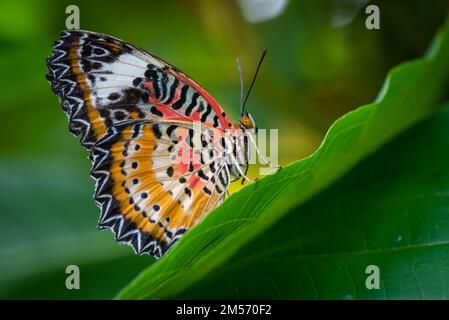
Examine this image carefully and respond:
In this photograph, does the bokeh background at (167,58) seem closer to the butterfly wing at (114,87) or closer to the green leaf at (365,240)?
the butterfly wing at (114,87)

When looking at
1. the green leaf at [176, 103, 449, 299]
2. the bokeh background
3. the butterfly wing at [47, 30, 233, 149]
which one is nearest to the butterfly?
the butterfly wing at [47, 30, 233, 149]

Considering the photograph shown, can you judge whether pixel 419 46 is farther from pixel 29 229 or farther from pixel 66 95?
pixel 29 229

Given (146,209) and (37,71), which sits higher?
→ (37,71)

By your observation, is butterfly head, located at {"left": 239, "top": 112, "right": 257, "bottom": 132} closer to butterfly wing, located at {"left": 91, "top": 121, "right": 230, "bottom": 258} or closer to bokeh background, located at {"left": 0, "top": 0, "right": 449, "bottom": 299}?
butterfly wing, located at {"left": 91, "top": 121, "right": 230, "bottom": 258}

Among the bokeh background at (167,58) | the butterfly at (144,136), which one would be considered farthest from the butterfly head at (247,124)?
the bokeh background at (167,58)

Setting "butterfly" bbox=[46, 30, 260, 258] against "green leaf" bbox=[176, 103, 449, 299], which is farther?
"butterfly" bbox=[46, 30, 260, 258]

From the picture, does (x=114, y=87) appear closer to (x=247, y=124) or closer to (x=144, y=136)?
(x=144, y=136)
